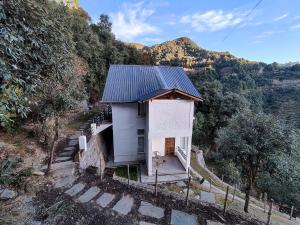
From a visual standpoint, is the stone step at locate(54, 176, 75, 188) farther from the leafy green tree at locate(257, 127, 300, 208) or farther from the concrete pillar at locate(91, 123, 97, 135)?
the leafy green tree at locate(257, 127, 300, 208)

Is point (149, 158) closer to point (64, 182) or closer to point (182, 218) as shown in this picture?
point (64, 182)

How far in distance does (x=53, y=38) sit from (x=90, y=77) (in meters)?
18.9

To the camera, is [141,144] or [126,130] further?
[141,144]

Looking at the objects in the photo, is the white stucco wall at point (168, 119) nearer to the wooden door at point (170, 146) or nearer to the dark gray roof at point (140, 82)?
the dark gray roof at point (140, 82)

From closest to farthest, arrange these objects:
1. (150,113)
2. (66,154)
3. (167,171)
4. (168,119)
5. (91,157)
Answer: (66,154)
(91,157)
(150,113)
(168,119)
(167,171)

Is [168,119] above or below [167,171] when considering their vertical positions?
above

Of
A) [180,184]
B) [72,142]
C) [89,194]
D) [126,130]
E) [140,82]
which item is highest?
[140,82]

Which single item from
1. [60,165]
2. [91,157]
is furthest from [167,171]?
[60,165]

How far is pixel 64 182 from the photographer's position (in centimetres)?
789

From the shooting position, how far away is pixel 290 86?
1676 inches

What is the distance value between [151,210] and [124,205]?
3.43ft

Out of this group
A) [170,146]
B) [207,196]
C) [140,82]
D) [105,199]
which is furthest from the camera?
[170,146]

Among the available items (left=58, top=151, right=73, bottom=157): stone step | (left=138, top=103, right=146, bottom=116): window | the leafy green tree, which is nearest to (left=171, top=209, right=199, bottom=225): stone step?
the leafy green tree

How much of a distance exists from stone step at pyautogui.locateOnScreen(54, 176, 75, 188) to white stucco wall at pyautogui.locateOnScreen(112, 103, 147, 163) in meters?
5.90
